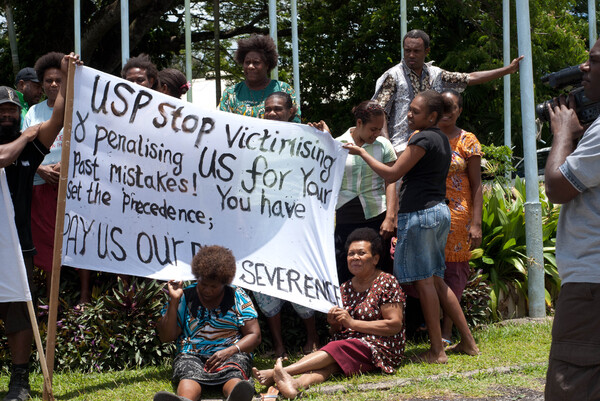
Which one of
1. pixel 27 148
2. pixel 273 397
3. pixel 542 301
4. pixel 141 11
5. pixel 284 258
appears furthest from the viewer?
pixel 141 11

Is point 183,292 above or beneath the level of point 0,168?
beneath

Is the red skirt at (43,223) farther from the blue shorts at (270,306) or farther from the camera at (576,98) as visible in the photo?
the camera at (576,98)

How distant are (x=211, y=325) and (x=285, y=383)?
0.68 meters

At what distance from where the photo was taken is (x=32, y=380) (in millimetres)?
5664

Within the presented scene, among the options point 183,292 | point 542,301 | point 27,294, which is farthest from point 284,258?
point 542,301

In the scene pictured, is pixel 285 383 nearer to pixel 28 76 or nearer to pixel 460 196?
pixel 460 196

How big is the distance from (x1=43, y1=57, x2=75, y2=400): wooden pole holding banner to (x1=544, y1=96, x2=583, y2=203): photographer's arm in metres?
2.97

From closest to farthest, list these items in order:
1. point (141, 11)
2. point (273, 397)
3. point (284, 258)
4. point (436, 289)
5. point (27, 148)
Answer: point (273, 397), point (27, 148), point (284, 258), point (436, 289), point (141, 11)

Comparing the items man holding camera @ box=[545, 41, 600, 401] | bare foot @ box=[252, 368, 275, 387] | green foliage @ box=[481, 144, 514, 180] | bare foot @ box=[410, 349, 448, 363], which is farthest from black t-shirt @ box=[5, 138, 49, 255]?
green foliage @ box=[481, 144, 514, 180]

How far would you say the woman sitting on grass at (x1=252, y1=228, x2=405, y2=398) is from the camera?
541cm

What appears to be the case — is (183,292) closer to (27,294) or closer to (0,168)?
(27,294)

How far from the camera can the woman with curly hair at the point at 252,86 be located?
6666 millimetres

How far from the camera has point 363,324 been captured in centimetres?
552

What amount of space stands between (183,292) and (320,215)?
3.76ft
